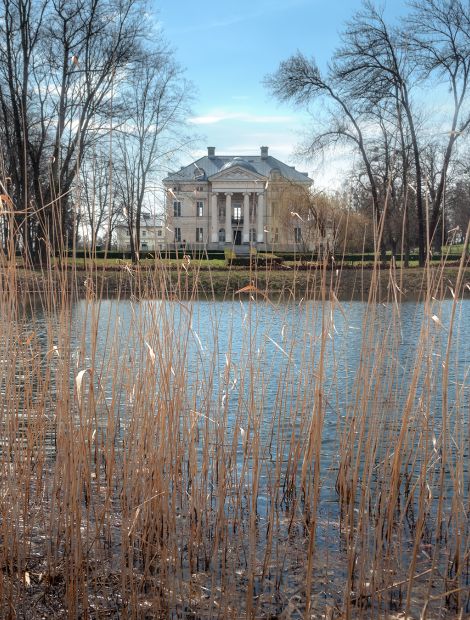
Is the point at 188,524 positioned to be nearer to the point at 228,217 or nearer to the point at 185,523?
the point at 185,523

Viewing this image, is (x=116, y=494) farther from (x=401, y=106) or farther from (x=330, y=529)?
(x=401, y=106)

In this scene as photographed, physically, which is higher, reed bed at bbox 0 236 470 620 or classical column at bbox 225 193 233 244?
classical column at bbox 225 193 233 244

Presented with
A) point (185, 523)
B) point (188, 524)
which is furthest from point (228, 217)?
point (188, 524)

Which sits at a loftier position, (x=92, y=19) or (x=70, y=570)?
(x=92, y=19)

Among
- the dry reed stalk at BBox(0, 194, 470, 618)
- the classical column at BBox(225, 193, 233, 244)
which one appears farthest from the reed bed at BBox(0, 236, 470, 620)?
the classical column at BBox(225, 193, 233, 244)

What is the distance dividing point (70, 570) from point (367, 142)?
73.2 ft

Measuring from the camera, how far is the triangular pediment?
53.2 metres

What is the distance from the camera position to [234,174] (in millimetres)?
53875

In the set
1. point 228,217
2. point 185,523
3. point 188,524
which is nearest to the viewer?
point 188,524

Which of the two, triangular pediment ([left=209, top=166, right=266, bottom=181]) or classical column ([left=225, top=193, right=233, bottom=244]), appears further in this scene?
classical column ([left=225, top=193, right=233, bottom=244])

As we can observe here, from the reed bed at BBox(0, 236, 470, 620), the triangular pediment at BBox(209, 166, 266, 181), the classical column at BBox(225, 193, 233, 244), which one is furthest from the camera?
the classical column at BBox(225, 193, 233, 244)

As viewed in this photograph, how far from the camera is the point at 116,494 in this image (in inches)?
140

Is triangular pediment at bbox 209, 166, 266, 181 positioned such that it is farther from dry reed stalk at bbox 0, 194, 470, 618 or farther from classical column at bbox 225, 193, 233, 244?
dry reed stalk at bbox 0, 194, 470, 618

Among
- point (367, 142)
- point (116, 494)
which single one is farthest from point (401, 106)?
point (116, 494)
